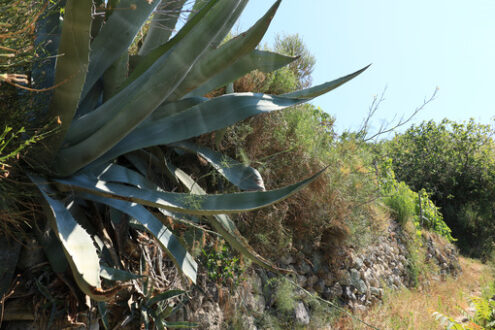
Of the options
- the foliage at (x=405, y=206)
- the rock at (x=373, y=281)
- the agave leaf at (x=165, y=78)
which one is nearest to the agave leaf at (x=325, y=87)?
the agave leaf at (x=165, y=78)

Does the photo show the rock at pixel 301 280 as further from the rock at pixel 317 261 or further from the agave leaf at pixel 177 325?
the agave leaf at pixel 177 325

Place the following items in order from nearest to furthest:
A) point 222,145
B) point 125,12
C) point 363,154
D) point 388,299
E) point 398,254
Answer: point 125,12 → point 222,145 → point 388,299 → point 363,154 → point 398,254

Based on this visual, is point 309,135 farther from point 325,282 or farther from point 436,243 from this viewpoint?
point 436,243

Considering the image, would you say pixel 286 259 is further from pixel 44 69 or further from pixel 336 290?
pixel 44 69

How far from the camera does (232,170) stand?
2564 mm

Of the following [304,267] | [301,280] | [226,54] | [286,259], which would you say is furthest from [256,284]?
[226,54]

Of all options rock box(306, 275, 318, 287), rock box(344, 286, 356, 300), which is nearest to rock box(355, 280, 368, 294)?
rock box(344, 286, 356, 300)

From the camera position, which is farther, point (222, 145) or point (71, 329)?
point (222, 145)

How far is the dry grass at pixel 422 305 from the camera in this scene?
3.84 meters

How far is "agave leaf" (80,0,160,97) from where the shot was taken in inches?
80.1

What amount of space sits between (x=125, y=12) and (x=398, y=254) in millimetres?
5250

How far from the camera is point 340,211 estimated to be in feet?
12.3

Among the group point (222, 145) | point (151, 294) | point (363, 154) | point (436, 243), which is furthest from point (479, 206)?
point (151, 294)

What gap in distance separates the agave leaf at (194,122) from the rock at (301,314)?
1.69 m
